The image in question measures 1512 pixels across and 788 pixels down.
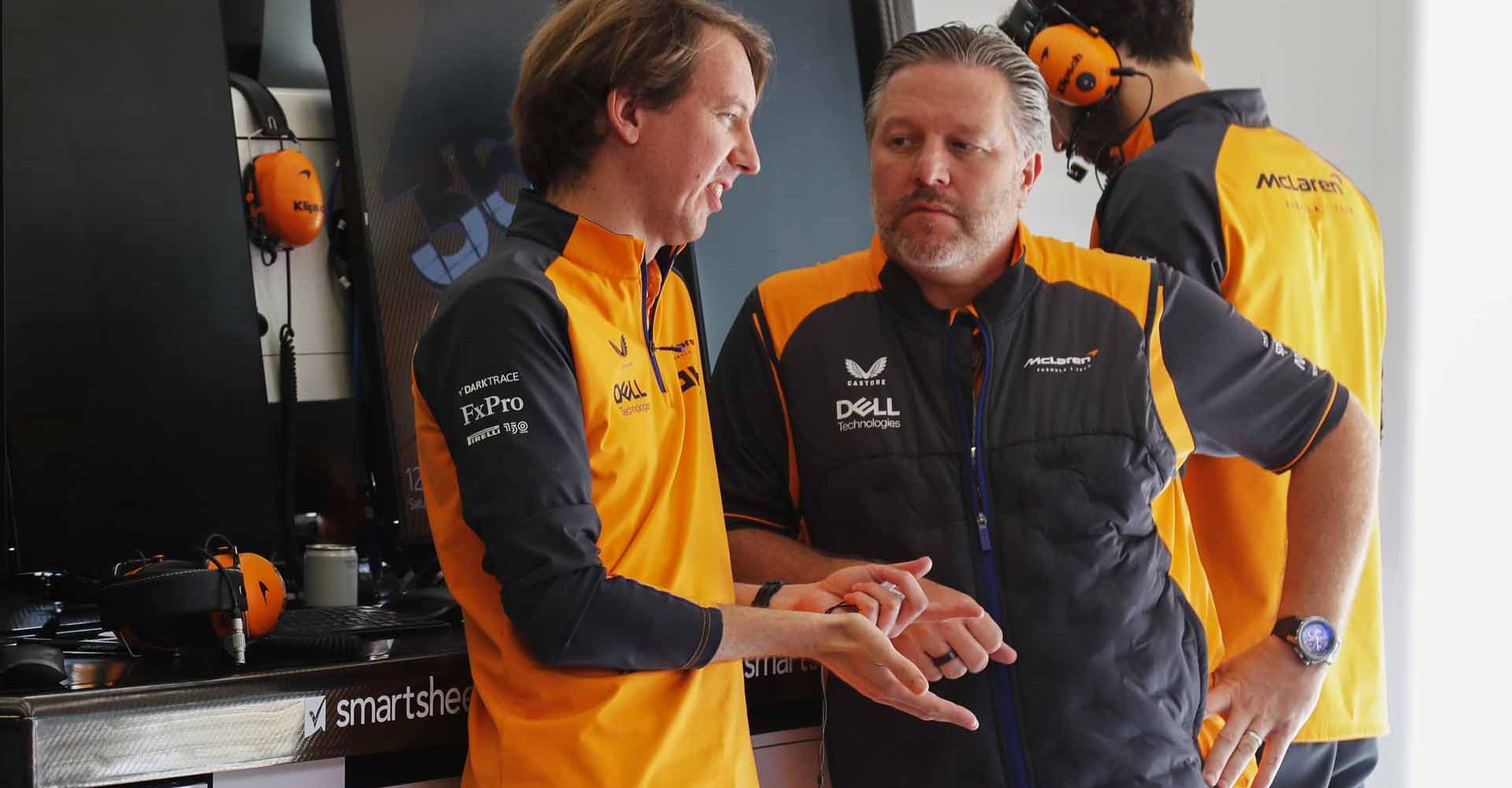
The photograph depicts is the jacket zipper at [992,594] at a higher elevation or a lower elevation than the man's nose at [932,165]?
A: lower

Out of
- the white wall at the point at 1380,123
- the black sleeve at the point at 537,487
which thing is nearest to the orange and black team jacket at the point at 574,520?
the black sleeve at the point at 537,487

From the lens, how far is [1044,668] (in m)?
1.49

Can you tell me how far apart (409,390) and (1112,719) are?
1.23m

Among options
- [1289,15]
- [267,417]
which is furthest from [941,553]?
[1289,15]

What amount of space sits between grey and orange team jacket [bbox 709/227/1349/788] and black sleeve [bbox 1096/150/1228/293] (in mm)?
224

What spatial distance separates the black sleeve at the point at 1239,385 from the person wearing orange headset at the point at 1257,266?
16 cm

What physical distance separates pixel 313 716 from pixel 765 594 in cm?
49

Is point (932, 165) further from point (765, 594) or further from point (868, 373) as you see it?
point (765, 594)

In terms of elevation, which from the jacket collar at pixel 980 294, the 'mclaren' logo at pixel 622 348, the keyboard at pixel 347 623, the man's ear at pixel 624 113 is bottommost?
the keyboard at pixel 347 623

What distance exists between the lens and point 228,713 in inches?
55.1

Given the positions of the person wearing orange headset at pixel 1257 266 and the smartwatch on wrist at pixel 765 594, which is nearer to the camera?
the smartwatch on wrist at pixel 765 594

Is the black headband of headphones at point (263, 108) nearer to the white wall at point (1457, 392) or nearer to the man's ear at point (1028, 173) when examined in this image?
the man's ear at point (1028, 173)

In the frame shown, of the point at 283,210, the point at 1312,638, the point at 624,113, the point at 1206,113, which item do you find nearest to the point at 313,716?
the point at 624,113

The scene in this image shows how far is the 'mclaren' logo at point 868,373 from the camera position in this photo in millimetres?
1577
